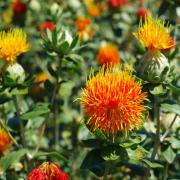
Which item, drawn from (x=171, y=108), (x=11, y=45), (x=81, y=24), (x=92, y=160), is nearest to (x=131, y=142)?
(x=92, y=160)

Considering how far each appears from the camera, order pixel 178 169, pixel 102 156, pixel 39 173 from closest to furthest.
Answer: pixel 39 173, pixel 102 156, pixel 178 169

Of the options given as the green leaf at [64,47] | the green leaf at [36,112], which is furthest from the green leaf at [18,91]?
the green leaf at [64,47]

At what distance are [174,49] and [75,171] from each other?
1380 mm

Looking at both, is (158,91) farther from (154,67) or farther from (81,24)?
(81,24)

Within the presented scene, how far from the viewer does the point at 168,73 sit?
279 centimetres

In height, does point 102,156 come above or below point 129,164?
above

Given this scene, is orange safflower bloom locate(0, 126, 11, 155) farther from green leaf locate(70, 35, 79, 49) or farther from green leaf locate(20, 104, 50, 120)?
green leaf locate(70, 35, 79, 49)

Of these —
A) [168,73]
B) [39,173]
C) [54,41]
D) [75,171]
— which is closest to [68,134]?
[75,171]

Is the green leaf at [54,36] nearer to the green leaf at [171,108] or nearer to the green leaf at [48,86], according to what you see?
the green leaf at [48,86]

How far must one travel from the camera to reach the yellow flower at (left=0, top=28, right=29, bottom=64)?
295 centimetres

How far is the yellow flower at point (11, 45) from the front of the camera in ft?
9.69

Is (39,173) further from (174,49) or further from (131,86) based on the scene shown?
(174,49)

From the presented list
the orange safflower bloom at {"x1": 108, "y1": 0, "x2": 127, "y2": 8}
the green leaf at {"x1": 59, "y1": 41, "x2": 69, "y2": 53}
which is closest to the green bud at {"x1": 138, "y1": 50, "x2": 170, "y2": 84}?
the green leaf at {"x1": 59, "y1": 41, "x2": 69, "y2": 53}

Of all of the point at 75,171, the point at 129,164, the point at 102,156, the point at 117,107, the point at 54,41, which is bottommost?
the point at 75,171
